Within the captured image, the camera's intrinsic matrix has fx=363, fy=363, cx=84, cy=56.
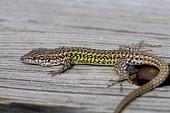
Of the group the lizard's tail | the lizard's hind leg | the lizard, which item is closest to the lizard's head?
the lizard

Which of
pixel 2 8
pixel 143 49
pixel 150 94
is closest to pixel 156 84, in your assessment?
pixel 150 94

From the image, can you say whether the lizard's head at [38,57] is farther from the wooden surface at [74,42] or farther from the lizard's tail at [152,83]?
the lizard's tail at [152,83]

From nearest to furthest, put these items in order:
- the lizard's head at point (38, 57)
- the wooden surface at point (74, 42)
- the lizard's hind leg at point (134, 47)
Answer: the wooden surface at point (74, 42) < the lizard's head at point (38, 57) < the lizard's hind leg at point (134, 47)

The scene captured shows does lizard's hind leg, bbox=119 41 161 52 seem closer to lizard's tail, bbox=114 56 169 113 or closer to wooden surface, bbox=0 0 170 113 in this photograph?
wooden surface, bbox=0 0 170 113

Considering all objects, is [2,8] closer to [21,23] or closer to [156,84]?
[21,23]

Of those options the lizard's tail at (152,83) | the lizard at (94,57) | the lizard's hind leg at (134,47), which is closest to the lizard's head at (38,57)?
the lizard at (94,57)

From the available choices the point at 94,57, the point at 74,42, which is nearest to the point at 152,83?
the point at 94,57

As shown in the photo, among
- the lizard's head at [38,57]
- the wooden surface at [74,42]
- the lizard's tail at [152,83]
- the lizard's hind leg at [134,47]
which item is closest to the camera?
the lizard's tail at [152,83]
